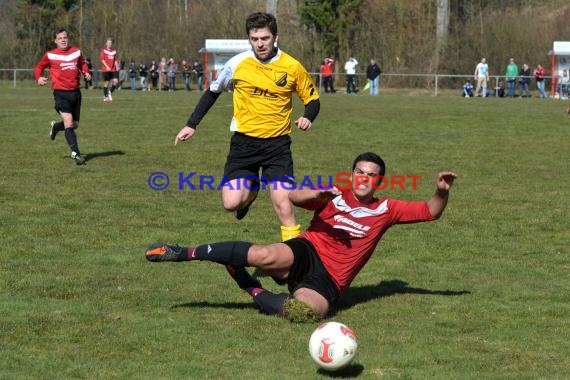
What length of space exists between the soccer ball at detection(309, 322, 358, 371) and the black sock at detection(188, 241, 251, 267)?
4.02 ft

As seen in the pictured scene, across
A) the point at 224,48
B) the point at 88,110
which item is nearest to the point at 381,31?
the point at 224,48

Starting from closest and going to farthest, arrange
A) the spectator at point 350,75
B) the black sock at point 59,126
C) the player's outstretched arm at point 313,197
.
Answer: the player's outstretched arm at point 313,197 < the black sock at point 59,126 < the spectator at point 350,75

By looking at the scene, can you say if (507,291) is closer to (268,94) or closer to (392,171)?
(268,94)

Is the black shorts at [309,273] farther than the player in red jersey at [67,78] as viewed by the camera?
No

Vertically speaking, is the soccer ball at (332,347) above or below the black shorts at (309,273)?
below

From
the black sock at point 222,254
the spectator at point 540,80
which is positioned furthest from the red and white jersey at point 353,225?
the spectator at point 540,80

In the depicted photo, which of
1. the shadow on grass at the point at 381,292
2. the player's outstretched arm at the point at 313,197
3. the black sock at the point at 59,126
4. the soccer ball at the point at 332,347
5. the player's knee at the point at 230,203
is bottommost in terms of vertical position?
the shadow on grass at the point at 381,292

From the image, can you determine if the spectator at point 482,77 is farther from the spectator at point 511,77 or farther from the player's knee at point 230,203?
the player's knee at point 230,203

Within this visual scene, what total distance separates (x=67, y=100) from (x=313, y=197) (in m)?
9.26

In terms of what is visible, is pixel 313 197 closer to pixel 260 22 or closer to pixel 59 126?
pixel 260 22

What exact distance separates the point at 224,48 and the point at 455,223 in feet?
116

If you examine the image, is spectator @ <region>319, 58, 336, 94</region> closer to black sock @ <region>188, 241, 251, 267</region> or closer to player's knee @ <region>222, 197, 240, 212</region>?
player's knee @ <region>222, 197, 240, 212</region>

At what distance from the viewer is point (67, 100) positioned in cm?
1455

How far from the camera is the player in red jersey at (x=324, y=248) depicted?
617 centimetres
